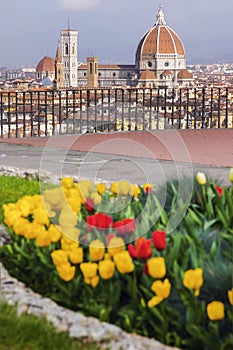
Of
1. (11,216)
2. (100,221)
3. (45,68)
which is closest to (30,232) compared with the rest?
(11,216)

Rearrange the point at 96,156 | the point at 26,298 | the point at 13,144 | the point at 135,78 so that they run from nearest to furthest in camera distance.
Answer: the point at 26,298 → the point at 96,156 → the point at 13,144 → the point at 135,78

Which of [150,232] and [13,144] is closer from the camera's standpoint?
[150,232]

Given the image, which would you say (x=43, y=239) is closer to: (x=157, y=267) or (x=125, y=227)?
(x=125, y=227)

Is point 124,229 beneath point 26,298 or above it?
above

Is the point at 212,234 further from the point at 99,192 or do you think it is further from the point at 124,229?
the point at 99,192

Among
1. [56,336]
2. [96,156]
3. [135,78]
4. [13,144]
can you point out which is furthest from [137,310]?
[135,78]

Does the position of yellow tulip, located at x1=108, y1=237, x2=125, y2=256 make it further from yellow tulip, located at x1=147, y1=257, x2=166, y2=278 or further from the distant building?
the distant building

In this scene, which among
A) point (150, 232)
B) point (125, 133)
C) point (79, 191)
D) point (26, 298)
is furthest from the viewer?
point (125, 133)
